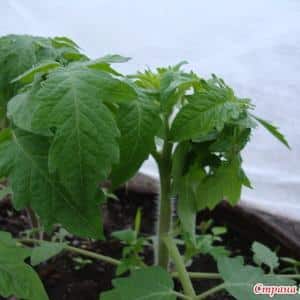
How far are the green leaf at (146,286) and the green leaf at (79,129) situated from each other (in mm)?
156

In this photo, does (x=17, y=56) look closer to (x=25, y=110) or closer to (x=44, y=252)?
(x=25, y=110)

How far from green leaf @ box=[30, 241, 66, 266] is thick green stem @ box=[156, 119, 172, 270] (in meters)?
0.15

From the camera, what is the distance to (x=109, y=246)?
0.96 metres

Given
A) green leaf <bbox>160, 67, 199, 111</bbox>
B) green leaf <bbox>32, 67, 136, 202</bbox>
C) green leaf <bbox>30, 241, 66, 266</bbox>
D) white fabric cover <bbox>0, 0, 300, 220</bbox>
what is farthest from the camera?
white fabric cover <bbox>0, 0, 300, 220</bbox>

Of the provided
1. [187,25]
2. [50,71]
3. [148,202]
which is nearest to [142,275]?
[50,71]

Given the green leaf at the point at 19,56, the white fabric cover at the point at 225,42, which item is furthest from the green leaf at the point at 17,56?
the white fabric cover at the point at 225,42

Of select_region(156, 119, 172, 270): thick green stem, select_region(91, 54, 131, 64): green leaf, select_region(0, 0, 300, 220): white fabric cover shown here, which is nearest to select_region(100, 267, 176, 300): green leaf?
select_region(156, 119, 172, 270): thick green stem

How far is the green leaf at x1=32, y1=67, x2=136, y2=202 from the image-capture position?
41 cm

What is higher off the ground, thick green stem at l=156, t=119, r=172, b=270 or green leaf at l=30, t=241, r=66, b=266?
thick green stem at l=156, t=119, r=172, b=270

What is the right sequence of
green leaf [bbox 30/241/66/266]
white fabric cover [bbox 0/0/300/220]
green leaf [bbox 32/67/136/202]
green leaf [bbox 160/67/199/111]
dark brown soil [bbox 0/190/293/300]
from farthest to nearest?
white fabric cover [bbox 0/0/300/220] → dark brown soil [bbox 0/190/293/300] → green leaf [bbox 30/241/66/266] → green leaf [bbox 160/67/199/111] → green leaf [bbox 32/67/136/202]

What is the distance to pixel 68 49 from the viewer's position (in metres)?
0.59

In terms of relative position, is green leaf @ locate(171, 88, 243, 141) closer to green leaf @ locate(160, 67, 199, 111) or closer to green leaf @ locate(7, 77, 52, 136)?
green leaf @ locate(160, 67, 199, 111)

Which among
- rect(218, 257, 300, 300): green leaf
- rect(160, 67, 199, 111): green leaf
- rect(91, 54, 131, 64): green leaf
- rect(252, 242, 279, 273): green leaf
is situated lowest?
rect(252, 242, 279, 273): green leaf

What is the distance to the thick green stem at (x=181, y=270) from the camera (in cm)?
56
